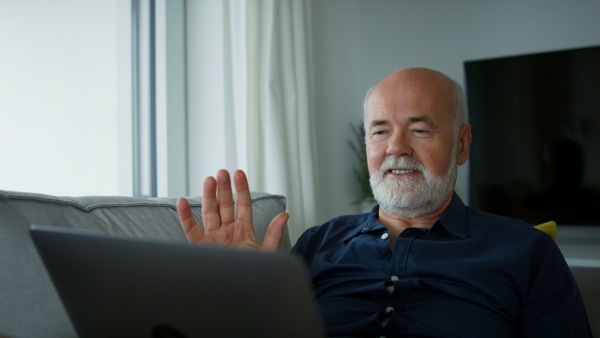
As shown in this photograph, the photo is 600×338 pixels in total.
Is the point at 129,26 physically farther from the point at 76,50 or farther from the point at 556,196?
the point at 556,196

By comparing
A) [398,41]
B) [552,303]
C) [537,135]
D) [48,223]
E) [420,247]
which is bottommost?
[552,303]

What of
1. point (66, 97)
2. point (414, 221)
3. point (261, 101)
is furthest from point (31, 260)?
point (261, 101)

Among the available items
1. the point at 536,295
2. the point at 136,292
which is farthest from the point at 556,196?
Result: the point at 136,292

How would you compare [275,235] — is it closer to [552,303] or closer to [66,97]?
[552,303]

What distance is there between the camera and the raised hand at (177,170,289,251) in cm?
106

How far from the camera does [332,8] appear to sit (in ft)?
11.3

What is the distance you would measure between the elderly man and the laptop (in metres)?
0.44

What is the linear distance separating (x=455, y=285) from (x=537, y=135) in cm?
235

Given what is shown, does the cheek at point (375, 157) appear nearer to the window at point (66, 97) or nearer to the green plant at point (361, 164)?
A: the window at point (66, 97)

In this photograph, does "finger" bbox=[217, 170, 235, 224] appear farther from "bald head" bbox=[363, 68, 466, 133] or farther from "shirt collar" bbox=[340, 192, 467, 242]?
"bald head" bbox=[363, 68, 466, 133]

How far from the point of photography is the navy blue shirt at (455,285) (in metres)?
1.07

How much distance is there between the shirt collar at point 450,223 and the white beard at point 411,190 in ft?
0.16

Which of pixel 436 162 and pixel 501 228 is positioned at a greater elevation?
pixel 436 162

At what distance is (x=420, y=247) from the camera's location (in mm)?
1188
